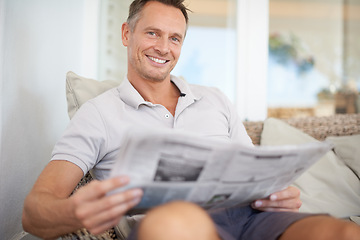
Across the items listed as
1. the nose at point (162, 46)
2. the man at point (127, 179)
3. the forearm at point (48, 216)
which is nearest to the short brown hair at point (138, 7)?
the man at point (127, 179)

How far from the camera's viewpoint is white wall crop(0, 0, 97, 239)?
1179 mm

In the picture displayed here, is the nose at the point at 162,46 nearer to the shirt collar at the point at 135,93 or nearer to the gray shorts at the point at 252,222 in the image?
the shirt collar at the point at 135,93

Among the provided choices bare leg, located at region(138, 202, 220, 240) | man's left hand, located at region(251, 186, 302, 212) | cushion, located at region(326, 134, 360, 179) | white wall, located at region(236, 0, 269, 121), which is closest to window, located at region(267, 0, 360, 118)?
white wall, located at region(236, 0, 269, 121)

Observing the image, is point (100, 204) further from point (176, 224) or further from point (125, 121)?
point (125, 121)

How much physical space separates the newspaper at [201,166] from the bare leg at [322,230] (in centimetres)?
12

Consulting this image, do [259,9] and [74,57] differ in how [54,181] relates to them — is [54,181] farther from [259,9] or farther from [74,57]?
[259,9]

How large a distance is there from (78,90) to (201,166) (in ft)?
2.84

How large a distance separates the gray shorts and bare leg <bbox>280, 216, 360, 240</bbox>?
3 cm

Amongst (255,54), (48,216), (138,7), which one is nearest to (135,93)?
(138,7)

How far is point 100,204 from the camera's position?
24.6 inches

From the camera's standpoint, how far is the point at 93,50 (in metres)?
2.13

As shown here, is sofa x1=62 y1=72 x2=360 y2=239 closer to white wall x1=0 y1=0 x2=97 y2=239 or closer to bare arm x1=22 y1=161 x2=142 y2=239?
white wall x1=0 y1=0 x2=97 y2=239

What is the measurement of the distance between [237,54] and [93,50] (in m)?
1.01

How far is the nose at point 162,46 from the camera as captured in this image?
4.35 feet
